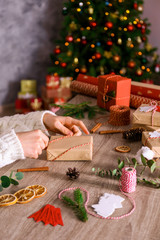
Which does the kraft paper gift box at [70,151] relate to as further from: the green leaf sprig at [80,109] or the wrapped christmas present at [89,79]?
the wrapped christmas present at [89,79]

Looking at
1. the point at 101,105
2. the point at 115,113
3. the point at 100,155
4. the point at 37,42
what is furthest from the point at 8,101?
the point at 100,155

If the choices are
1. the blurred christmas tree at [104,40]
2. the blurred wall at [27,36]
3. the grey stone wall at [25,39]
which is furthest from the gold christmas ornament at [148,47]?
the grey stone wall at [25,39]

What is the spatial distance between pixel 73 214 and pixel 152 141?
0.45m

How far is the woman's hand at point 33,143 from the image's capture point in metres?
1.01

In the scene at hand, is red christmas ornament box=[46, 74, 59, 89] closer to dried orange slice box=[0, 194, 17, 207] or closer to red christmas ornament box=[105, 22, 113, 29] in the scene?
red christmas ornament box=[105, 22, 113, 29]

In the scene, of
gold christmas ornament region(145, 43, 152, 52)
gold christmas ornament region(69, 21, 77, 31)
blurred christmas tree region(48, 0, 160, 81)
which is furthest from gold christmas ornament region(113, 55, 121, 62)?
gold christmas ornament region(69, 21, 77, 31)

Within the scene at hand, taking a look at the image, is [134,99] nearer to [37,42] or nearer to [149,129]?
[149,129]

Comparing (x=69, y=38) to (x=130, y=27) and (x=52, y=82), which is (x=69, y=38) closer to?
(x=52, y=82)

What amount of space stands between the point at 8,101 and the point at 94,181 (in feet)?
10.8

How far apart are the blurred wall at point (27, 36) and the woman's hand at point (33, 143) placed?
2910 millimetres

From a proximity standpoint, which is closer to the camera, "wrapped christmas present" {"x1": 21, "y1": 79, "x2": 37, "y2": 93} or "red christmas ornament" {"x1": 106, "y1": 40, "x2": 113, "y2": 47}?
"red christmas ornament" {"x1": 106, "y1": 40, "x2": 113, "y2": 47}

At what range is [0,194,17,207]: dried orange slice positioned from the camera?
2.54ft

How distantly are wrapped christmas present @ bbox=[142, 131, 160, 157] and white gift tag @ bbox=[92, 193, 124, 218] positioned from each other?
285mm

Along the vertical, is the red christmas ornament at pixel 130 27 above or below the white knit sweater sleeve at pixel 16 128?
above
